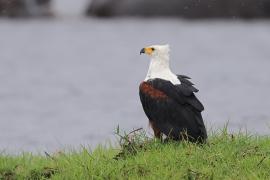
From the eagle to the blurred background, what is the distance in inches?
24.3

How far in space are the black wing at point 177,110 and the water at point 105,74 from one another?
2635mm

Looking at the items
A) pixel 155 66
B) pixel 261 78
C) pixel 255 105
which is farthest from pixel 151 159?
pixel 261 78

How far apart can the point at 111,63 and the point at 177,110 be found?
83.1 feet

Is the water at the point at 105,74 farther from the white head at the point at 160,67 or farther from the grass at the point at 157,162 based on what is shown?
the white head at the point at 160,67

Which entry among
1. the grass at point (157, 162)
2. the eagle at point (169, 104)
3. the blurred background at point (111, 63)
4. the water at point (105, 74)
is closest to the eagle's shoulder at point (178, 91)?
the eagle at point (169, 104)

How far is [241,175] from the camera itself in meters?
10.8

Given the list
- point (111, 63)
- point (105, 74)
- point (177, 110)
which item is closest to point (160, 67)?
point (177, 110)

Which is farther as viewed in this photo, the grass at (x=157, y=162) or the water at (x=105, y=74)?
the water at (x=105, y=74)

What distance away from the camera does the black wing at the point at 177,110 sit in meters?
11.8

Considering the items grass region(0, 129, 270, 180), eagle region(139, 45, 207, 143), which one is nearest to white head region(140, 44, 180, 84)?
eagle region(139, 45, 207, 143)

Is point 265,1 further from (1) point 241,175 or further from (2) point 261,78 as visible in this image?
(1) point 241,175

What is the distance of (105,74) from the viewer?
3366 cm

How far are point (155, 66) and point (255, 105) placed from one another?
1296cm

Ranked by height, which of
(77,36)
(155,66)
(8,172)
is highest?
(155,66)
